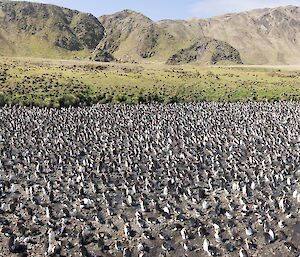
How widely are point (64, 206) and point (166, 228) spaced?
20.1 feet

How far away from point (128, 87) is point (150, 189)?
187 feet

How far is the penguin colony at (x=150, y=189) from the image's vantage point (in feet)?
68.1

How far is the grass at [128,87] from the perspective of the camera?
2859 inches

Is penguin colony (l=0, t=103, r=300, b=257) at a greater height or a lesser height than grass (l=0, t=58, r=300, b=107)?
lesser

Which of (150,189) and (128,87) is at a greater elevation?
(128,87)

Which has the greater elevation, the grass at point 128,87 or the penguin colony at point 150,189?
the grass at point 128,87

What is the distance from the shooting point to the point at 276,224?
22.4m

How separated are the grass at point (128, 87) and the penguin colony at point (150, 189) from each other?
80.0 ft

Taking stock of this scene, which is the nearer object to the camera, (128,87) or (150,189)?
(150,189)

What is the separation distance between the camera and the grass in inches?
2859

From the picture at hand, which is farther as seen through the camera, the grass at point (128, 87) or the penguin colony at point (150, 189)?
the grass at point (128, 87)

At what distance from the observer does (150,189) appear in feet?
89.6

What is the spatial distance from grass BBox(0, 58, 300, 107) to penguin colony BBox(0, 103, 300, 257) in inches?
960

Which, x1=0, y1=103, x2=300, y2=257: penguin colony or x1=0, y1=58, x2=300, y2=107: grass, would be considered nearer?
x1=0, y1=103, x2=300, y2=257: penguin colony
